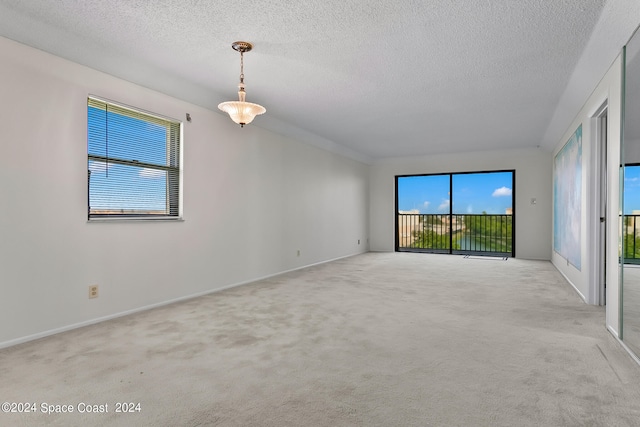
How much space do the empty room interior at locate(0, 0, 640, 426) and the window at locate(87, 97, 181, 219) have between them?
0.07ft

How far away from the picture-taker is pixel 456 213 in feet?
28.9

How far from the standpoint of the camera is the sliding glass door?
27.9 feet

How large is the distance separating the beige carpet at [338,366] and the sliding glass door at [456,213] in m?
4.82

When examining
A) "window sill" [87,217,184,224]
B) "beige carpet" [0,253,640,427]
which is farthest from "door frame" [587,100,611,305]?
"window sill" [87,217,184,224]

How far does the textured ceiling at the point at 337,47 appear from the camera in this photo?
2.54 metres

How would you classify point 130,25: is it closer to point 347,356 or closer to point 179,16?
point 179,16

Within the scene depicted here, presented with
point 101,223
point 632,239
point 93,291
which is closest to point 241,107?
point 101,223

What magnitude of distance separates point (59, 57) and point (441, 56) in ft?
11.0

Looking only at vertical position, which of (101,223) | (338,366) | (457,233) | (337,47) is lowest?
(338,366)

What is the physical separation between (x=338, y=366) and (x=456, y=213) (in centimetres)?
736

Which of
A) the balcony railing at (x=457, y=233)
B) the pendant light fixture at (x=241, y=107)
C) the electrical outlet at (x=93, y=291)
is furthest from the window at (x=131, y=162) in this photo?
the balcony railing at (x=457, y=233)

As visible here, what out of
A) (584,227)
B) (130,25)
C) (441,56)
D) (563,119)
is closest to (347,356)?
(441,56)

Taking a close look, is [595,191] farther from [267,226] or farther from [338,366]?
[267,226]

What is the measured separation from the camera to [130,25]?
2.76 meters
